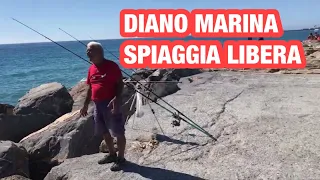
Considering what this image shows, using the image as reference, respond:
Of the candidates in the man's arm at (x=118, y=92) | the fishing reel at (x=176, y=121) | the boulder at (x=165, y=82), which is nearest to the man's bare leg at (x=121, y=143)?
the man's arm at (x=118, y=92)

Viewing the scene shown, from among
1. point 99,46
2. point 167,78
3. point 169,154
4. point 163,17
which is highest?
point 163,17

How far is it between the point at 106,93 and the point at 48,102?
5663mm

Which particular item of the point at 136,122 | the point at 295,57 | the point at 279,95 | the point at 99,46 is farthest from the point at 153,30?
the point at 99,46

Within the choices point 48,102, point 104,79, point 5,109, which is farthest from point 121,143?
point 5,109

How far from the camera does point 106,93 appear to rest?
4.60m

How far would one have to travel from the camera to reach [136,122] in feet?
22.6

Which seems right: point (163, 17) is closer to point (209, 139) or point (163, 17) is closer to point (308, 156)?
point (209, 139)

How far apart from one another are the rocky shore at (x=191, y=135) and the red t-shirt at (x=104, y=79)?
38.8 inches

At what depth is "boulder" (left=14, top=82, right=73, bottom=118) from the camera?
9.66 meters

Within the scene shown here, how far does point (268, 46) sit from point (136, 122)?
923 centimetres

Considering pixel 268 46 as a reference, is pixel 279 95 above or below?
below

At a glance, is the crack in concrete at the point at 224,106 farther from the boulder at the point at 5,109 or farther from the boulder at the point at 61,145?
the boulder at the point at 5,109

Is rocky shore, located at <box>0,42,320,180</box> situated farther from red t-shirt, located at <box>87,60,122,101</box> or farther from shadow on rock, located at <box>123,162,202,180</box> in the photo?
red t-shirt, located at <box>87,60,122,101</box>

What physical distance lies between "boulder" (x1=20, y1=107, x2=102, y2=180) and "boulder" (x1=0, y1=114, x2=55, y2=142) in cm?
192
